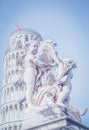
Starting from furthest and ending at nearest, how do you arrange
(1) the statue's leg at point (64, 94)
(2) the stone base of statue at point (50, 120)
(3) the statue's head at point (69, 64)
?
(3) the statue's head at point (69, 64) → (1) the statue's leg at point (64, 94) → (2) the stone base of statue at point (50, 120)

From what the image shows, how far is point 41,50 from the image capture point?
7.64 m

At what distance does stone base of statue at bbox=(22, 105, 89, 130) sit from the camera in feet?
19.7

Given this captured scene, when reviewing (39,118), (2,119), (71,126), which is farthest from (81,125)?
(2,119)

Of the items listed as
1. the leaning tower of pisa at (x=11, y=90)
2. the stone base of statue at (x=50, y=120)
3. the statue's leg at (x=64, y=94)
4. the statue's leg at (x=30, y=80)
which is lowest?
the stone base of statue at (x=50, y=120)

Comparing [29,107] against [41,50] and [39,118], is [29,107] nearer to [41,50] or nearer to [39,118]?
[39,118]

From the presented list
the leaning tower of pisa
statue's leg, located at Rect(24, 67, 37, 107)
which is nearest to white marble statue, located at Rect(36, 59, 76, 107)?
statue's leg, located at Rect(24, 67, 37, 107)

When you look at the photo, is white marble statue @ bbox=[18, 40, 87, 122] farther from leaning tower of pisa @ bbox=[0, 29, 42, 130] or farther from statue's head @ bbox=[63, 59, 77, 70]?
leaning tower of pisa @ bbox=[0, 29, 42, 130]

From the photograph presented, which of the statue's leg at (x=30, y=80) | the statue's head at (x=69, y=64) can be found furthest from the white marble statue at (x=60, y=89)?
the statue's leg at (x=30, y=80)

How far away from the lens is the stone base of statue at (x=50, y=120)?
600 centimetres

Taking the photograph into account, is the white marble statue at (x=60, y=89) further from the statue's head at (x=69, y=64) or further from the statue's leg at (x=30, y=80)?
the statue's leg at (x=30, y=80)

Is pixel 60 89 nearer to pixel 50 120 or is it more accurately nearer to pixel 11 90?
pixel 50 120

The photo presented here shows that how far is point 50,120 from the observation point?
617 centimetres

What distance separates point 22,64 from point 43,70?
65cm

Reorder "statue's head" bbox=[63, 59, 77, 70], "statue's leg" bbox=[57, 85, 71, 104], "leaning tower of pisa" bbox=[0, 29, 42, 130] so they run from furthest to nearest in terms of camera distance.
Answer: "leaning tower of pisa" bbox=[0, 29, 42, 130] → "statue's head" bbox=[63, 59, 77, 70] → "statue's leg" bbox=[57, 85, 71, 104]
